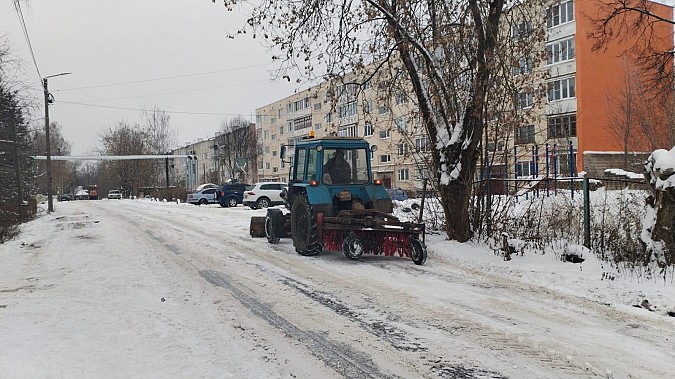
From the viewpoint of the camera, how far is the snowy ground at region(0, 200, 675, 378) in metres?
4.49

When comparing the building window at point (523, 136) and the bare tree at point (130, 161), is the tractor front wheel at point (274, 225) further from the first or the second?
the bare tree at point (130, 161)

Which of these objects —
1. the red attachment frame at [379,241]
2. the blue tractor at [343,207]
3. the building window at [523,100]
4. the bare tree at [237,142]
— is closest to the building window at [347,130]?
the blue tractor at [343,207]

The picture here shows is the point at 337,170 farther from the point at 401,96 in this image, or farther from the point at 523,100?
the point at 523,100

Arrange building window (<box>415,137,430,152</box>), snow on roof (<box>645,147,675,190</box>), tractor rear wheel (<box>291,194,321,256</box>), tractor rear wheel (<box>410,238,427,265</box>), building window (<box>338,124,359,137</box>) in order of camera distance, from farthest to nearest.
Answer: building window (<box>338,124,359,137</box>)
building window (<box>415,137,430,152</box>)
tractor rear wheel (<box>291,194,321,256</box>)
tractor rear wheel (<box>410,238,427,265</box>)
snow on roof (<box>645,147,675,190</box>)

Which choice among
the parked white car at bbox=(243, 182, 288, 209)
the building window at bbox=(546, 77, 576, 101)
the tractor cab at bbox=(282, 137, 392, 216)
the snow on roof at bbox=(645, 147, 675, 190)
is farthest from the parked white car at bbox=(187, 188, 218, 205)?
the snow on roof at bbox=(645, 147, 675, 190)

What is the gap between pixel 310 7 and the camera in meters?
11.7

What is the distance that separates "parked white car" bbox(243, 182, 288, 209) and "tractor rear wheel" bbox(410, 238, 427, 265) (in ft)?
71.6

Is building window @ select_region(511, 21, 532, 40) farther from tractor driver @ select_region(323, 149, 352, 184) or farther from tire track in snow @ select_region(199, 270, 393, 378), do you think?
tire track in snow @ select_region(199, 270, 393, 378)

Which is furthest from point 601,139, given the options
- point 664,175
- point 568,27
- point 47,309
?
point 47,309

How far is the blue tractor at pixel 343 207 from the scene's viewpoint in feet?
32.1

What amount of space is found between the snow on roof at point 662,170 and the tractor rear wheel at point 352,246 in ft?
16.2

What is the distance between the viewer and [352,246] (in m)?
9.87

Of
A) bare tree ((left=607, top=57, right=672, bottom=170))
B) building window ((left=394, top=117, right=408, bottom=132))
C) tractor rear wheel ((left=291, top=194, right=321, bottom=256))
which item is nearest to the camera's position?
tractor rear wheel ((left=291, top=194, right=321, bottom=256))

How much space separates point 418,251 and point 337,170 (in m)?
2.79
